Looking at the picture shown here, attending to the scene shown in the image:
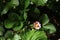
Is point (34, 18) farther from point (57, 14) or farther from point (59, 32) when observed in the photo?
point (59, 32)

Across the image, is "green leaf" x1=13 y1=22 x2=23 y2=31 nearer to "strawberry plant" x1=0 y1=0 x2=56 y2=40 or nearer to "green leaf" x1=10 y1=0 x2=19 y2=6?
"strawberry plant" x1=0 y1=0 x2=56 y2=40

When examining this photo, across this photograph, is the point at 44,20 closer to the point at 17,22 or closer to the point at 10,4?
the point at 17,22

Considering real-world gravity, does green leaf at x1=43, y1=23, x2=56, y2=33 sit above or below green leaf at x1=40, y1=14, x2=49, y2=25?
below

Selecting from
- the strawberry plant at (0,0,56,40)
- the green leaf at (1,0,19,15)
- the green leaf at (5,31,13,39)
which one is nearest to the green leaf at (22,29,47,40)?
the strawberry plant at (0,0,56,40)

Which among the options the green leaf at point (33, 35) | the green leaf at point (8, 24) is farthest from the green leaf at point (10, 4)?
the green leaf at point (33, 35)

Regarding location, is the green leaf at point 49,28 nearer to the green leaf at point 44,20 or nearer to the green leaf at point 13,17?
the green leaf at point 44,20

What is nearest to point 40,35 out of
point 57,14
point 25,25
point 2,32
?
point 25,25

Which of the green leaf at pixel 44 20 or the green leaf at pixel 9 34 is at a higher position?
the green leaf at pixel 44 20

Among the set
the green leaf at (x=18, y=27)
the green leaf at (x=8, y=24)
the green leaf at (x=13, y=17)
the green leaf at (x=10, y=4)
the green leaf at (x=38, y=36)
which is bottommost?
the green leaf at (x=38, y=36)

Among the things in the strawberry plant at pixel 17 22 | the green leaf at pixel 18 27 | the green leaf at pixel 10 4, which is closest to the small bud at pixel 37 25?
the strawberry plant at pixel 17 22

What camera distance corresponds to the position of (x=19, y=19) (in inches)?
58.6

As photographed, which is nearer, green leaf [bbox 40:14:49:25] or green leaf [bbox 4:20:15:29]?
green leaf [bbox 4:20:15:29]

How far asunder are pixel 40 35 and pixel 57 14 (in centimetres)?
43

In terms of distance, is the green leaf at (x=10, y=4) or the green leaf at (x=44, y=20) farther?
the green leaf at (x=44, y=20)
